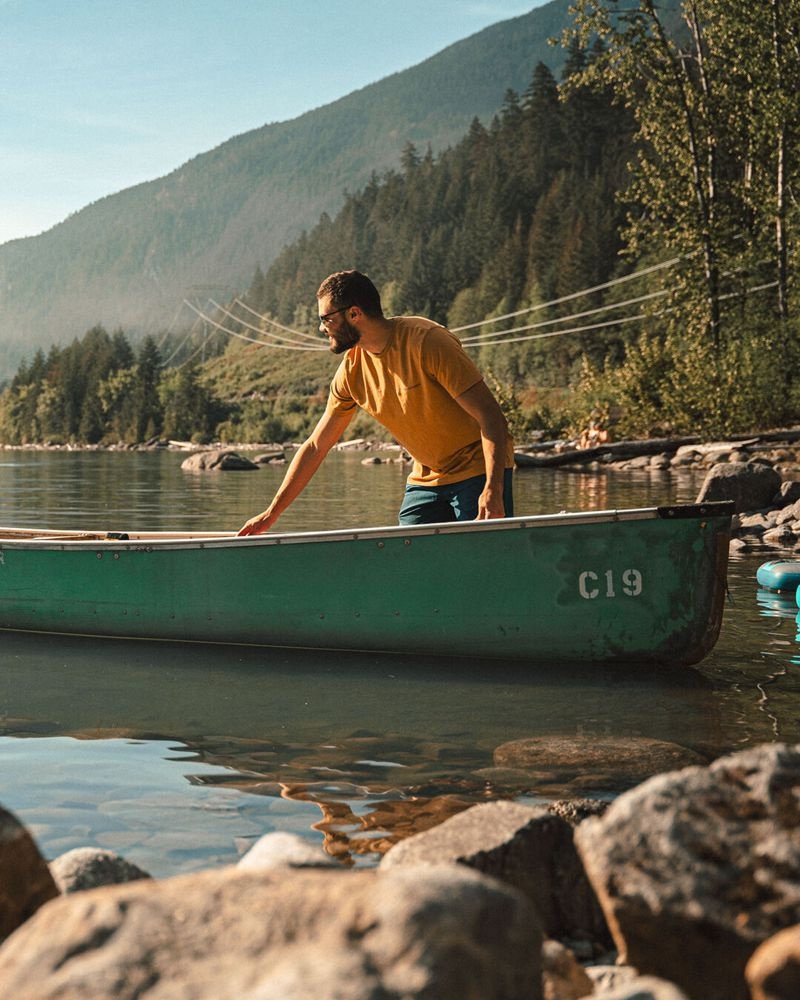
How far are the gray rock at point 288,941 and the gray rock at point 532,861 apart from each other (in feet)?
3.02

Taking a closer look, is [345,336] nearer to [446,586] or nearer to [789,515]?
[446,586]

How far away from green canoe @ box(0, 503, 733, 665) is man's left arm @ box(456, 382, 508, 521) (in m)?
0.28

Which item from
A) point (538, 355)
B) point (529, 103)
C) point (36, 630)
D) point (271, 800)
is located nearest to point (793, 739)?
point (271, 800)

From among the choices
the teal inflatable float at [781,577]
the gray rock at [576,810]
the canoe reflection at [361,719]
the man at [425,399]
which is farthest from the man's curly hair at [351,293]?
the teal inflatable float at [781,577]

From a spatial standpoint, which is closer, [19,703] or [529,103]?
[19,703]

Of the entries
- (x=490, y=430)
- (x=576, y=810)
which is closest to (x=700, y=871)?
(x=576, y=810)

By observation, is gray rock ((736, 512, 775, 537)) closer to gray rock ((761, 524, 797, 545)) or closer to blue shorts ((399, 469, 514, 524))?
gray rock ((761, 524, 797, 545))

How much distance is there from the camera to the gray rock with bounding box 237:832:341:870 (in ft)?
9.39

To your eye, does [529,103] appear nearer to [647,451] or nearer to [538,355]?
[538,355]

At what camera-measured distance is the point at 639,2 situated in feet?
91.4

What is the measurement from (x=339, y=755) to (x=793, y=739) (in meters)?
1.98

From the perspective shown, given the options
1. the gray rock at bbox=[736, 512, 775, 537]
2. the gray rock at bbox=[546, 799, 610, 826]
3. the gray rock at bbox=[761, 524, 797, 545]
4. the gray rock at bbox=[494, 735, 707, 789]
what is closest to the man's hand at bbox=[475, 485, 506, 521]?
the gray rock at bbox=[494, 735, 707, 789]

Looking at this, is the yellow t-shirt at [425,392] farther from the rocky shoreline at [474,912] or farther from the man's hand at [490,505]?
the rocky shoreline at [474,912]

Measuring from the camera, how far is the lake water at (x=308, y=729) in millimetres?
4125
